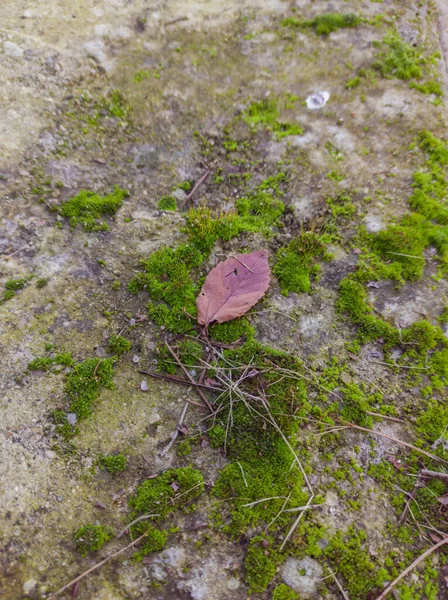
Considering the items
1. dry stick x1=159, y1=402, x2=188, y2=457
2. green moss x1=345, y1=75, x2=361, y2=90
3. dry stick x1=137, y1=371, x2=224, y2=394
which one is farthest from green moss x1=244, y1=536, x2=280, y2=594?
green moss x1=345, y1=75, x2=361, y2=90

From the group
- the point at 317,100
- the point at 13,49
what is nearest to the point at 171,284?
the point at 317,100

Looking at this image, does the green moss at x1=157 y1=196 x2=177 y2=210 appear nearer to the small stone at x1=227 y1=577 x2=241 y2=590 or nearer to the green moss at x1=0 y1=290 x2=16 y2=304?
the green moss at x1=0 y1=290 x2=16 y2=304

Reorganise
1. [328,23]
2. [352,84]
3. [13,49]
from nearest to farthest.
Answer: [13,49] < [352,84] < [328,23]

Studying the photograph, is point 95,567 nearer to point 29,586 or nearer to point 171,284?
point 29,586

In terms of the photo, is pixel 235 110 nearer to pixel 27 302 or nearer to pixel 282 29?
pixel 282 29

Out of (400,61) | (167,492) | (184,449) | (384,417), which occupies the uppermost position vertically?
(400,61)
